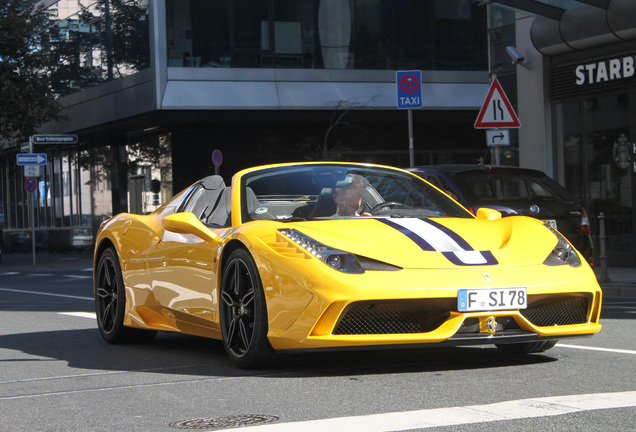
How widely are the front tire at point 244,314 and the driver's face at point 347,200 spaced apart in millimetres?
826

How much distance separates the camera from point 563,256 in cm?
647

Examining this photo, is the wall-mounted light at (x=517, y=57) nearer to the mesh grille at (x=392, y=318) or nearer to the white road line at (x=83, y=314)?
the white road line at (x=83, y=314)

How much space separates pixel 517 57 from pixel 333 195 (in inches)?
518

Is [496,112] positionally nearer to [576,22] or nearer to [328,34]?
[576,22]

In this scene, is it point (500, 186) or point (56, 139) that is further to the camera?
point (56, 139)

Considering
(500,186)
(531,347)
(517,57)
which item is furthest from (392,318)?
(517,57)

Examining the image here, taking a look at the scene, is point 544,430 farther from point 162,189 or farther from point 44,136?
point 162,189

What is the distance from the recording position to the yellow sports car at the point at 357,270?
19.5 feet

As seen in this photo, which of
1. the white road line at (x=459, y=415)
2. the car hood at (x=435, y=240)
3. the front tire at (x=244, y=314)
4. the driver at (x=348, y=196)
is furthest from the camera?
the driver at (x=348, y=196)

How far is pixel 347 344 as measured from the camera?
19.5 feet

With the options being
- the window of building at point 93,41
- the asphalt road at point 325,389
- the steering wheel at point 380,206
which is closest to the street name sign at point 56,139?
the window of building at point 93,41

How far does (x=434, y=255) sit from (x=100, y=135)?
3408 cm

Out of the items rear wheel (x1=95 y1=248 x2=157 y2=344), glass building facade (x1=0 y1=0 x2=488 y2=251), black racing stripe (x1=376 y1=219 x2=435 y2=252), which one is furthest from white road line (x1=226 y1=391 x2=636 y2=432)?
glass building facade (x1=0 y1=0 x2=488 y2=251)

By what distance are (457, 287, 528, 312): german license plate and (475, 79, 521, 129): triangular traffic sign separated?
966 cm
